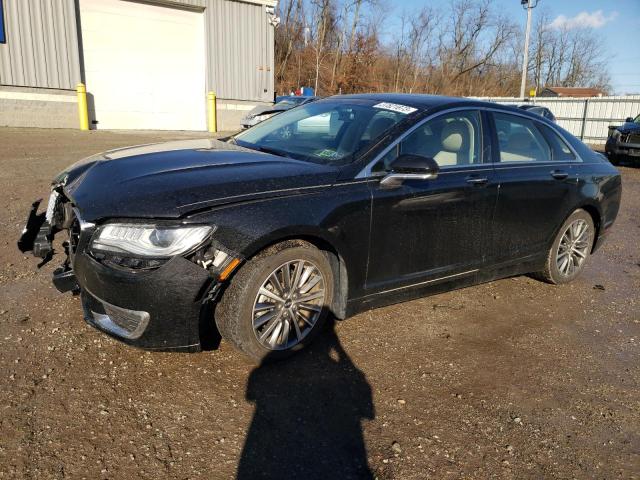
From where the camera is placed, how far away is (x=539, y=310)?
14.5 feet

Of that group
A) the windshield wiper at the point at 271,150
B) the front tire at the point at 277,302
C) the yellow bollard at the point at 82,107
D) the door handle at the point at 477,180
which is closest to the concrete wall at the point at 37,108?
the yellow bollard at the point at 82,107

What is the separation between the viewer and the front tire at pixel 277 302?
2953mm

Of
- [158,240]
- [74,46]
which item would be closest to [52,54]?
[74,46]

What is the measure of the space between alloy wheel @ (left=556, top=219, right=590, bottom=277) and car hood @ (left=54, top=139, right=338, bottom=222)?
9.04 feet

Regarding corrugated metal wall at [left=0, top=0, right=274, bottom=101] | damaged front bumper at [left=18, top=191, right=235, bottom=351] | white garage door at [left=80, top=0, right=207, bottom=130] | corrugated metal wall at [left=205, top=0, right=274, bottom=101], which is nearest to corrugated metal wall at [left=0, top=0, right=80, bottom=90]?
corrugated metal wall at [left=0, top=0, right=274, bottom=101]

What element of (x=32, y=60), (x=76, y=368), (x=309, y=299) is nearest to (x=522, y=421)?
(x=309, y=299)

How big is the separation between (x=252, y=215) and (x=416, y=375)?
141 centimetres

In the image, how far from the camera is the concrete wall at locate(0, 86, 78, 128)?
680 inches

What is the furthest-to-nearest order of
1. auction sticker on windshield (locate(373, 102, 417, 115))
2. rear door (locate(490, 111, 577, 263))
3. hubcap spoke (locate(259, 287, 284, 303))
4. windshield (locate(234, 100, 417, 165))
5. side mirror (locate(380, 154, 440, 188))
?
1. rear door (locate(490, 111, 577, 263))
2. auction sticker on windshield (locate(373, 102, 417, 115))
3. windshield (locate(234, 100, 417, 165))
4. side mirror (locate(380, 154, 440, 188))
5. hubcap spoke (locate(259, 287, 284, 303))

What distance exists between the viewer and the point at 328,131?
390 cm

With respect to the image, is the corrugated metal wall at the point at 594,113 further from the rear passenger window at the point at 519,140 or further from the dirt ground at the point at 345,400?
the dirt ground at the point at 345,400

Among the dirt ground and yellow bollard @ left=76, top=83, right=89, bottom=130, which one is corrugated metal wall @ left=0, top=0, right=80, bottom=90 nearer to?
yellow bollard @ left=76, top=83, right=89, bottom=130

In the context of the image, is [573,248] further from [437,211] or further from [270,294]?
[270,294]

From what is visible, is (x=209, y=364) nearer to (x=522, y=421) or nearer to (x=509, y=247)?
(x=522, y=421)
